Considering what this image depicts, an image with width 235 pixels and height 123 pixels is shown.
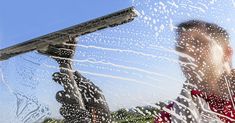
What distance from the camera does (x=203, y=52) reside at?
73.9 inches

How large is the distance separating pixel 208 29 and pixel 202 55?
0.16m

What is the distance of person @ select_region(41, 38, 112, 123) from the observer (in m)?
1.98

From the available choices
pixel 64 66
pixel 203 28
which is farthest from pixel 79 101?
pixel 203 28

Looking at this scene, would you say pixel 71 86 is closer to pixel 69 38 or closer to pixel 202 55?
pixel 69 38

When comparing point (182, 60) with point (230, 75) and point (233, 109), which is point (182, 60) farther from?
point (233, 109)

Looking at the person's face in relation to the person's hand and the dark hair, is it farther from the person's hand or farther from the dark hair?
the person's hand

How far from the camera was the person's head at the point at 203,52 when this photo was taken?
1.87 m

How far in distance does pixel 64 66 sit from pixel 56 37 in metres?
0.34

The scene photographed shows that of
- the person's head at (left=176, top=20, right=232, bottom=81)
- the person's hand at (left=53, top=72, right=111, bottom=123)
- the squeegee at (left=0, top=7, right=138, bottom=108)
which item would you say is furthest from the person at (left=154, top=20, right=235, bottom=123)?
the squeegee at (left=0, top=7, right=138, bottom=108)

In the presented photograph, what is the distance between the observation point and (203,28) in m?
1.98

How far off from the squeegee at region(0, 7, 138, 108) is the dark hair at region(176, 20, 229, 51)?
359 millimetres

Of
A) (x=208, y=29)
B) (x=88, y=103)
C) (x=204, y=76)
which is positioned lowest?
(x=204, y=76)

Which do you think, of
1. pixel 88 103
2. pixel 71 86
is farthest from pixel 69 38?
pixel 88 103

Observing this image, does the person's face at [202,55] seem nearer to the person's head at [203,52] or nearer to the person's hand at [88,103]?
the person's head at [203,52]
